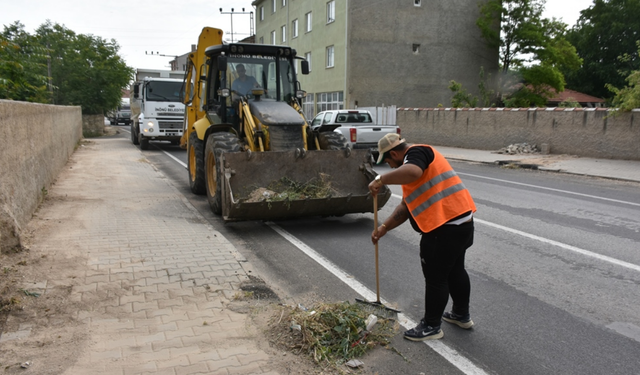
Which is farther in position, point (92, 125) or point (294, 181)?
point (92, 125)

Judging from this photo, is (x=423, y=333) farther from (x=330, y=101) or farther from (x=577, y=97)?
(x=577, y=97)

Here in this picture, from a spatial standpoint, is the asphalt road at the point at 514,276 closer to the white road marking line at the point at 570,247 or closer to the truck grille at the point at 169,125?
the white road marking line at the point at 570,247

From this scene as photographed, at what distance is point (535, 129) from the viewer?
63.8 feet

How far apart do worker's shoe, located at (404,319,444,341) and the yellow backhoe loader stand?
3.22 meters

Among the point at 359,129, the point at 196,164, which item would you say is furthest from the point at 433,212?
the point at 359,129

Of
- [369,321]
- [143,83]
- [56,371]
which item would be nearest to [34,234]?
[56,371]

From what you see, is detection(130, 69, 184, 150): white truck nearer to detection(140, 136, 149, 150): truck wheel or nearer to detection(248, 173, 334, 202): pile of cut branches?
detection(140, 136, 149, 150): truck wheel

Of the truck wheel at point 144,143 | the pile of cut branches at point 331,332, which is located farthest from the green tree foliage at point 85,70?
the pile of cut branches at point 331,332

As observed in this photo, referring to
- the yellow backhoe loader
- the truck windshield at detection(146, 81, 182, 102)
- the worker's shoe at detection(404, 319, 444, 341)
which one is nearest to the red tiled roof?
the truck windshield at detection(146, 81, 182, 102)

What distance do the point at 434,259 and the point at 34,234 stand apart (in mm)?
5154

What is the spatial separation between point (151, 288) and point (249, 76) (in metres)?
5.31

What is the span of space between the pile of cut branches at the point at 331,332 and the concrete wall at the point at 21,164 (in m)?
3.49

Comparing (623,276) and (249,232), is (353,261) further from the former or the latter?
(623,276)

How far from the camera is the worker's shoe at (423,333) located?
3971 mm
